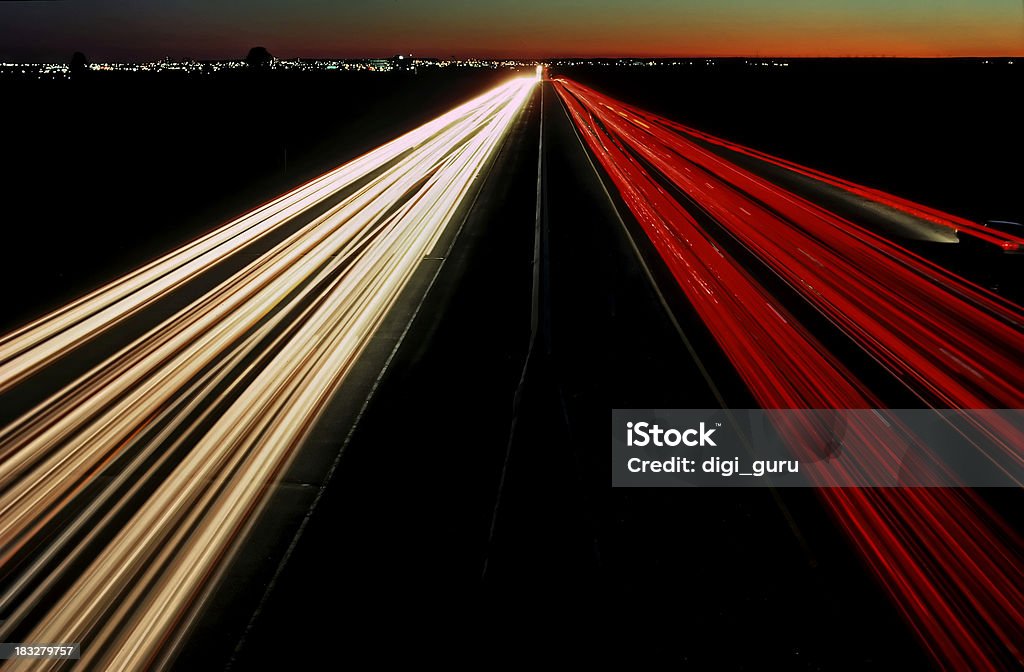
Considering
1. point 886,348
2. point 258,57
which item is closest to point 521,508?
point 886,348

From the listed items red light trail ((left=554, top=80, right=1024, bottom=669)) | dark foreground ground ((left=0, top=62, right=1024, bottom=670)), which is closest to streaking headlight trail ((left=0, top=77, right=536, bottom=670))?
dark foreground ground ((left=0, top=62, right=1024, bottom=670))

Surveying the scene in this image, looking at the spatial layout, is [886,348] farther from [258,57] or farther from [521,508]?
[258,57]

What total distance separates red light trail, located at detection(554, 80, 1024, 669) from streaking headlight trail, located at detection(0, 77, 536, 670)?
4897mm

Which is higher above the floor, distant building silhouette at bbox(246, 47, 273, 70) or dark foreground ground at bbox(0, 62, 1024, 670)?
distant building silhouette at bbox(246, 47, 273, 70)

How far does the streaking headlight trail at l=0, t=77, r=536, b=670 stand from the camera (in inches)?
190

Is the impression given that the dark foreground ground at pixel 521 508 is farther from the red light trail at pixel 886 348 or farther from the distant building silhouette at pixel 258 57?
the distant building silhouette at pixel 258 57

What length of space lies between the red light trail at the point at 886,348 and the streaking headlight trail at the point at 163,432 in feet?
16.1

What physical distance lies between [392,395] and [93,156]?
21.4m

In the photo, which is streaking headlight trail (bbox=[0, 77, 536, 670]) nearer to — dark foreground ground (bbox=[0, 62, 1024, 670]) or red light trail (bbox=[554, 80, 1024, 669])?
dark foreground ground (bbox=[0, 62, 1024, 670])

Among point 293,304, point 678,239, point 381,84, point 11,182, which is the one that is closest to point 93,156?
point 11,182

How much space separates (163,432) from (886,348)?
8.48 metres

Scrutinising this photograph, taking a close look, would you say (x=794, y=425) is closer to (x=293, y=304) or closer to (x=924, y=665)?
(x=924, y=665)

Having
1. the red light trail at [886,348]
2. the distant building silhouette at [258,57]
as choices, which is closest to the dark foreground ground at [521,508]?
the red light trail at [886,348]

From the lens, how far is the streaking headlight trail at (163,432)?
4.84 meters
